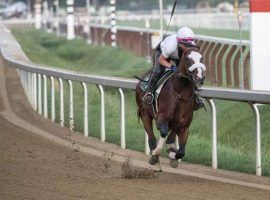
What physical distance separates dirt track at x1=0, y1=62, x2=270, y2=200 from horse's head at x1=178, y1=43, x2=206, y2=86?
0.98 metres

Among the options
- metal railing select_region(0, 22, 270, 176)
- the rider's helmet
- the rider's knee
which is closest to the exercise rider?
the rider's helmet

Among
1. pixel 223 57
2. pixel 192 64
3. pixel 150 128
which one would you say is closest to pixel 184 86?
pixel 192 64

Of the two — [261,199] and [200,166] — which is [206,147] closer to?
[200,166]

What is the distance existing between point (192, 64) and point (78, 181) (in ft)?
4.88

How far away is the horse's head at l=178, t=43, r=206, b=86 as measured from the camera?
8.95 m

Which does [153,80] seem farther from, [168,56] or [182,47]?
[182,47]

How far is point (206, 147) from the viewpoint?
12.1 metres

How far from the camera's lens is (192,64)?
29.6ft

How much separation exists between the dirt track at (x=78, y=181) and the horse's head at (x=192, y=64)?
0.98 metres

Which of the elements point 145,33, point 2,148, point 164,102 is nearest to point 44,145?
point 2,148

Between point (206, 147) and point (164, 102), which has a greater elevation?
point (164, 102)

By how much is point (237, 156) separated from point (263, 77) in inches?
111

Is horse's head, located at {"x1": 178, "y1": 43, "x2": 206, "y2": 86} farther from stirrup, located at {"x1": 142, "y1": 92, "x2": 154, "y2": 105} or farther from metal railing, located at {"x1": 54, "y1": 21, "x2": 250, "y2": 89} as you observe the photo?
metal railing, located at {"x1": 54, "y1": 21, "x2": 250, "y2": 89}

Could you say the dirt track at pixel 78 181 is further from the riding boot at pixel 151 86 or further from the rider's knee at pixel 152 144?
the riding boot at pixel 151 86
